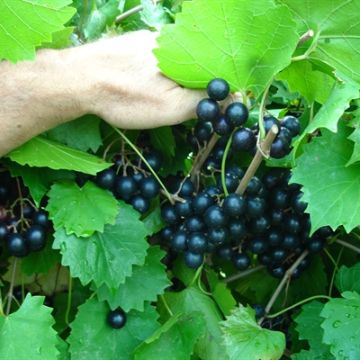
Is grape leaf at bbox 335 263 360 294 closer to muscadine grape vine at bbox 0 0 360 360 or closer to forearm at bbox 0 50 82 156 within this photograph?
muscadine grape vine at bbox 0 0 360 360

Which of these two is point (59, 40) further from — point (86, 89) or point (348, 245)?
point (348, 245)

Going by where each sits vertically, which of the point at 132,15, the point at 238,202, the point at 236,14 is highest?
the point at 236,14

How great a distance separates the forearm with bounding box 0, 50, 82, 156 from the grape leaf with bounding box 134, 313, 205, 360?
483 mm

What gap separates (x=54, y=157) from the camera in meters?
1.13

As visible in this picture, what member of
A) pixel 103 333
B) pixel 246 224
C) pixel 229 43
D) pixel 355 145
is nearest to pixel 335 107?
pixel 355 145

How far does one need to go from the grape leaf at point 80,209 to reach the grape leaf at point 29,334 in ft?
0.51

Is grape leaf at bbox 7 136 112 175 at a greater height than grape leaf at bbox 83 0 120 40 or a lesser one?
lesser

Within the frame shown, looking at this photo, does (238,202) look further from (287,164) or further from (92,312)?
(92,312)

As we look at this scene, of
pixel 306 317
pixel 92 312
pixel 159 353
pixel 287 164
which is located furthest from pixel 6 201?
pixel 306 317

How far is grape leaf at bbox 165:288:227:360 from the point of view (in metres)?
1.25

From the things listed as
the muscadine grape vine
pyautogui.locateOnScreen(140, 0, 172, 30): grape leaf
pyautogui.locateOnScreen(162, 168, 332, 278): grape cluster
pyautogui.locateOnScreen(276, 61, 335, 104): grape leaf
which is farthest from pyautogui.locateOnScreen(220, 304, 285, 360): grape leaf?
pyautogui.locateOnScreen(140, 0, 172, 30): grape leaf

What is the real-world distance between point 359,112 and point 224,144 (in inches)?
10.7

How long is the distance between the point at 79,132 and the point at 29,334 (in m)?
0.42

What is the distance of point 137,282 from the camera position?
4.02 feet
